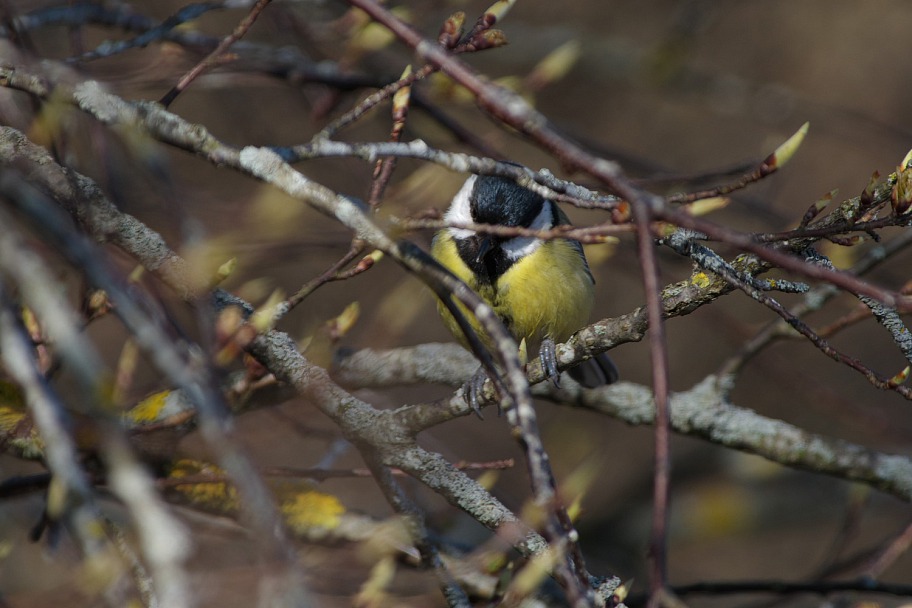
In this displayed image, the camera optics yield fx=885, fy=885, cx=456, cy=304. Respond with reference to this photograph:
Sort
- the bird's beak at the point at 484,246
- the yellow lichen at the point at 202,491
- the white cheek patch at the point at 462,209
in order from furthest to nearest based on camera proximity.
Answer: the white cheek patch at the point at 462,209
the bird's beak at the point at 484,246
the yellow lichen at the point at 202,491

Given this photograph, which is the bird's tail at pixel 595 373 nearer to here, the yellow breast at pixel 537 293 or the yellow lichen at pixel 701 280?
the yellow breast at pixel 537 293

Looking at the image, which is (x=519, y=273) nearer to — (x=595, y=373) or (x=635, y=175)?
(x=595, y=373)

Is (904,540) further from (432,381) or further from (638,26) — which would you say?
(638,26)

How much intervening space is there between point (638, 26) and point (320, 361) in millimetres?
5187

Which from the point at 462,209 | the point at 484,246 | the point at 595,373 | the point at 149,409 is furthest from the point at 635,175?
the point at 149,409

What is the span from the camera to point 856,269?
9.67ft

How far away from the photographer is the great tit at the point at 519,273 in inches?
125

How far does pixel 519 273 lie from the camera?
3.18 m

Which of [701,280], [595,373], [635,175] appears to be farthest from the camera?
[635,175]

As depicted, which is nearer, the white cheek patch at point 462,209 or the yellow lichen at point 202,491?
the yellow lichen at point 202,491

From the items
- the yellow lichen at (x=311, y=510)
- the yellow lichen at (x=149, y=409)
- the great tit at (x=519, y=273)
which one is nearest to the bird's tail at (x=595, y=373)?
the great tit at (x=519, y=273)

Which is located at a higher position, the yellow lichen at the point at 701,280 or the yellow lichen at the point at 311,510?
the yellow lichen at the point at 701,280

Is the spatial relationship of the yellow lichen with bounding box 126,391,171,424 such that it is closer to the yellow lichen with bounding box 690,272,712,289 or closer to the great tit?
the great tit

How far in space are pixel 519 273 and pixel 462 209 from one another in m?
0.45
